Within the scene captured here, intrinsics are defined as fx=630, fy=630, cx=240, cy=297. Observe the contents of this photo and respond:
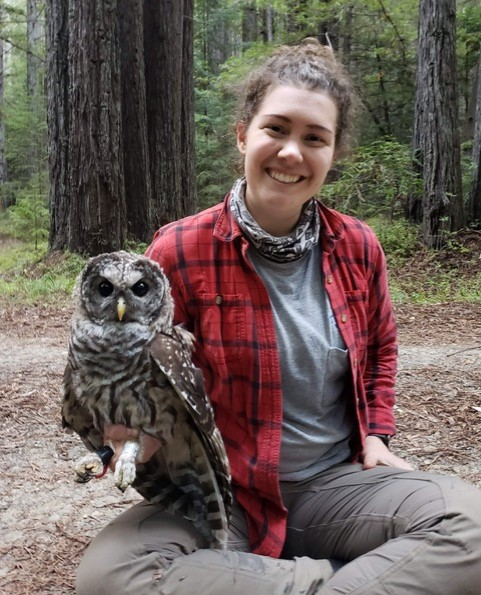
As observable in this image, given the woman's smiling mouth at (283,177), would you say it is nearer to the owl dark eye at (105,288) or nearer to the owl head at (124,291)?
the owl head at (124,291)

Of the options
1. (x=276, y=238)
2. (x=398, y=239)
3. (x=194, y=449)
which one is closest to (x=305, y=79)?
(x=276, y=238)

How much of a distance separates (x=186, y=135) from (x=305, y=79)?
8.38 metres

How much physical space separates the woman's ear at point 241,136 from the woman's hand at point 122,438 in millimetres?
1120

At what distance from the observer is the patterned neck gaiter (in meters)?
2.21

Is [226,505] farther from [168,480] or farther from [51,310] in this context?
[51,310]

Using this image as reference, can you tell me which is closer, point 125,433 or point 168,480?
point 125,433

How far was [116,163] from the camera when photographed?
312 inches

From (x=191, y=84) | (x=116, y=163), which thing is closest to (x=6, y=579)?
(x=116, y=163)

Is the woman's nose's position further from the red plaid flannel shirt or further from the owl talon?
the owl talon

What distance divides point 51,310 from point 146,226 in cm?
255

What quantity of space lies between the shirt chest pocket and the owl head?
8.0 inches

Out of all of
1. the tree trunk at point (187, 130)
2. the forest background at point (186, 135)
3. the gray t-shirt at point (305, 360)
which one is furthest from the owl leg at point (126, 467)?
the tree trunk at point (187, 130)

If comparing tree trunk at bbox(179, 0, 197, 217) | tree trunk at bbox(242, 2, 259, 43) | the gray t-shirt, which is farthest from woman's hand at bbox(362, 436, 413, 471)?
tree trunk at bbox(242, 2, 259, 43)

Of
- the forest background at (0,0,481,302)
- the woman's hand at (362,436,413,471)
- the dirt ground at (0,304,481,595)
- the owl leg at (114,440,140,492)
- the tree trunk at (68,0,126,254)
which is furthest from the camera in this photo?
the forest background at (0,0,481,302)
